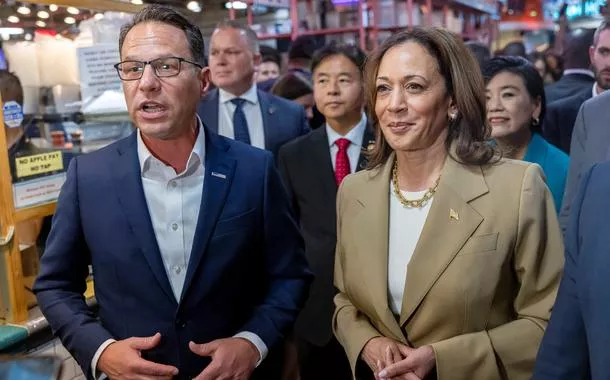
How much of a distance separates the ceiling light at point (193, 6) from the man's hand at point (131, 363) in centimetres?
188

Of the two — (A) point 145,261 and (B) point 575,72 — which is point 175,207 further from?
(B) point 575,72

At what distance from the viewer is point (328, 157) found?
286 cm

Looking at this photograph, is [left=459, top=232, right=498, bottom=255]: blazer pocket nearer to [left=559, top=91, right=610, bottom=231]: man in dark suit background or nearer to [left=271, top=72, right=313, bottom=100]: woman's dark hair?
[left=559, top=91, right=610, bottom=231]: man in dark suit background

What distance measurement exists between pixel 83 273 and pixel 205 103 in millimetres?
1853

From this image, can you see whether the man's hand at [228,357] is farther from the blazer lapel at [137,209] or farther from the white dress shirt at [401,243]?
the white dress shirt at [401,243]

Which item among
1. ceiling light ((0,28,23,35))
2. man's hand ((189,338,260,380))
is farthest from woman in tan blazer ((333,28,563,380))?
ceiling light ((0,28,23,35))

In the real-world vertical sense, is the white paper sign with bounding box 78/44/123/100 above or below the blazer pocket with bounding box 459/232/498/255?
above

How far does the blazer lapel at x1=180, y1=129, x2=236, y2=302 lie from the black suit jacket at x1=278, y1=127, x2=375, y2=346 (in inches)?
37.7

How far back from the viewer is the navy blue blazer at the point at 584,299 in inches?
38.3

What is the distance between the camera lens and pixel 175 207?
177cm

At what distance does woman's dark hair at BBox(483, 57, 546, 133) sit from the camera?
110 inches

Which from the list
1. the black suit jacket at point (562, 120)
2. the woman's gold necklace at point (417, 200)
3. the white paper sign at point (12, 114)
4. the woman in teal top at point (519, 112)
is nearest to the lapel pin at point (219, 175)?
the woman's gold necklace at point (417, 200)

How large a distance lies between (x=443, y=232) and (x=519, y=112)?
124cm

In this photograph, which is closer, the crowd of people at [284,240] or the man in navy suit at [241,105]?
the crowd of people at [284,240]
